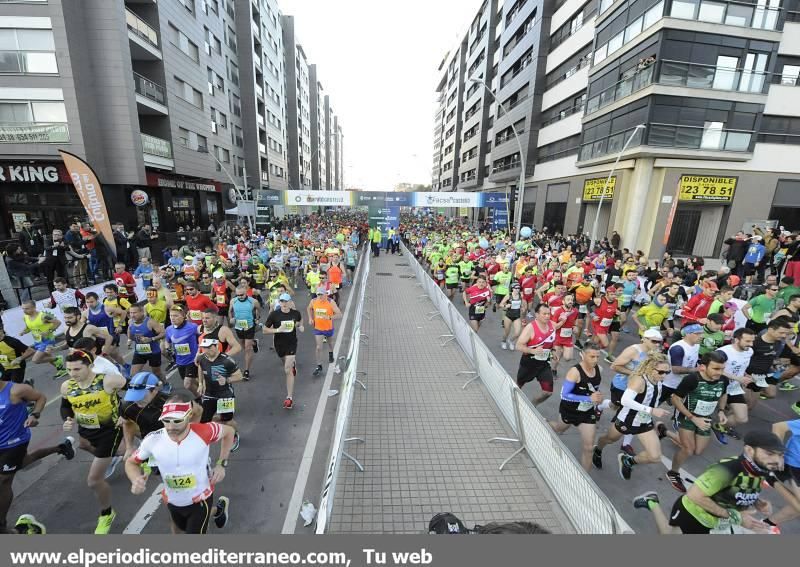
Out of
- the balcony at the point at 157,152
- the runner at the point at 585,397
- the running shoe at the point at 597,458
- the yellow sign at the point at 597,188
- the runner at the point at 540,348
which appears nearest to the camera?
the runner at the point at 585,397

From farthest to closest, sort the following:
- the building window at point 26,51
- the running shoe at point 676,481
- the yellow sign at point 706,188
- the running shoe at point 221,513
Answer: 1. the yellow sign at point 706,188
2. the building window at point 26,51
3. the running shoe at point 676,481
4. the running shoe at point 221,513

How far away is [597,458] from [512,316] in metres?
4.33

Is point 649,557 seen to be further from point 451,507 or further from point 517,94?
point 517,94

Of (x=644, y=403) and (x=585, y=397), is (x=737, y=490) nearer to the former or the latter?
(x=644, y=403)

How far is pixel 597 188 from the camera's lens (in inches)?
903

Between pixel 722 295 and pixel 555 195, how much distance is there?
23748 mm

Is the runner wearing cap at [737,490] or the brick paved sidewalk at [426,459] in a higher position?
the runner wearing cap at [737,490]

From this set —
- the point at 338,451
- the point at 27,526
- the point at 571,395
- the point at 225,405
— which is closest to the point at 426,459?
the point at 338,451

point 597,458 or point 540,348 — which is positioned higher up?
point 540,348

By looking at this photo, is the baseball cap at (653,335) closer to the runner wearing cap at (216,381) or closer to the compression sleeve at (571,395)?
the compression sleeve at (571,395)

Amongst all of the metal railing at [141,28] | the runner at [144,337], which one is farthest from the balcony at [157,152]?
the runner at [144,337]

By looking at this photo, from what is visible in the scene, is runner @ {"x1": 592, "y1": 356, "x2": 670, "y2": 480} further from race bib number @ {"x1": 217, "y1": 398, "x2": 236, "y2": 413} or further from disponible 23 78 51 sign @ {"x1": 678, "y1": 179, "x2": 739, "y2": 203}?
disponible 23 78 51 sign @ {"x1": 678, "y1": 179, "x2": 739, "y2": 203}

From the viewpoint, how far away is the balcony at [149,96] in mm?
20484

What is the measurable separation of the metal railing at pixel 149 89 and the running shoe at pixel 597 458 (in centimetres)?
2684
